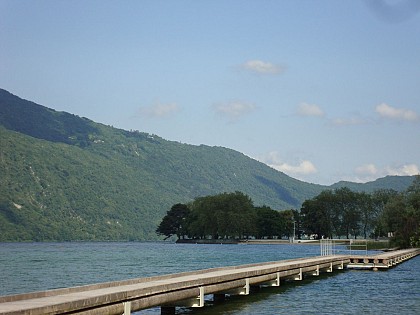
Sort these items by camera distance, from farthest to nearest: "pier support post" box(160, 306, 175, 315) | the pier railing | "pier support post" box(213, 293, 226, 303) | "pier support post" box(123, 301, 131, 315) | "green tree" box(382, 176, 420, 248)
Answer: "green tree" box(382, 176, 420, 248) < the pier railing < "pier support post" box(213, 293, 226, 303) < "pier support post" box(160, 306, 175, 315) < "pier support post" box(123, 301, 131, 315)

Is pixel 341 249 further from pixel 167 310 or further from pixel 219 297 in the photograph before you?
pixel 167 310

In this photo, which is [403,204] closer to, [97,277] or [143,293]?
[97,277]

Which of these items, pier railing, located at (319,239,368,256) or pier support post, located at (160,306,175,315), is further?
pier railing, located at (319,239,368,256)

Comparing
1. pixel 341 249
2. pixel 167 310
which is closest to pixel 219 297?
pixel 167 310

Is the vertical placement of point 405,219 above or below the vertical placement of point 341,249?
above

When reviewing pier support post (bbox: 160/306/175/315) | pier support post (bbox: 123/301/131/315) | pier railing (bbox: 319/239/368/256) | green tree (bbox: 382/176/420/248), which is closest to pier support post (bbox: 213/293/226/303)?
pier support post (bbox: 160/306/175/315)

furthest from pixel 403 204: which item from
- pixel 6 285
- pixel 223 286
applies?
pixel 223 286

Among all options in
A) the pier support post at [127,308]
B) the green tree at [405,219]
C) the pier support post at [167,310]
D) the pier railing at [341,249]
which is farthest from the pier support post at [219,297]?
the green tree at [405,219]

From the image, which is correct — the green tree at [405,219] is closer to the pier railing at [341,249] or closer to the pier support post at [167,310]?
the pier railing at [341,249]

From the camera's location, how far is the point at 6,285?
2030 inches

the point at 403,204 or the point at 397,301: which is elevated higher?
the point at 403,204

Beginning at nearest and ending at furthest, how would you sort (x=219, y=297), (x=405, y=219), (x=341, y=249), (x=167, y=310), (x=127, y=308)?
(x=127, y=308)
(x=167, y=310)
(x=219, y=297)
(x=405, y=219)
(x=341, y=249)

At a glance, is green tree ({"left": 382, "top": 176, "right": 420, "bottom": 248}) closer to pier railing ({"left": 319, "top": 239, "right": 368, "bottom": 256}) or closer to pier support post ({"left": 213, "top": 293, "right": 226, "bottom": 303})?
pier railing ({"left": 319, "top": 239, "right": 368, "bottom": 256})

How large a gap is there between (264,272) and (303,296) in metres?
2.47
